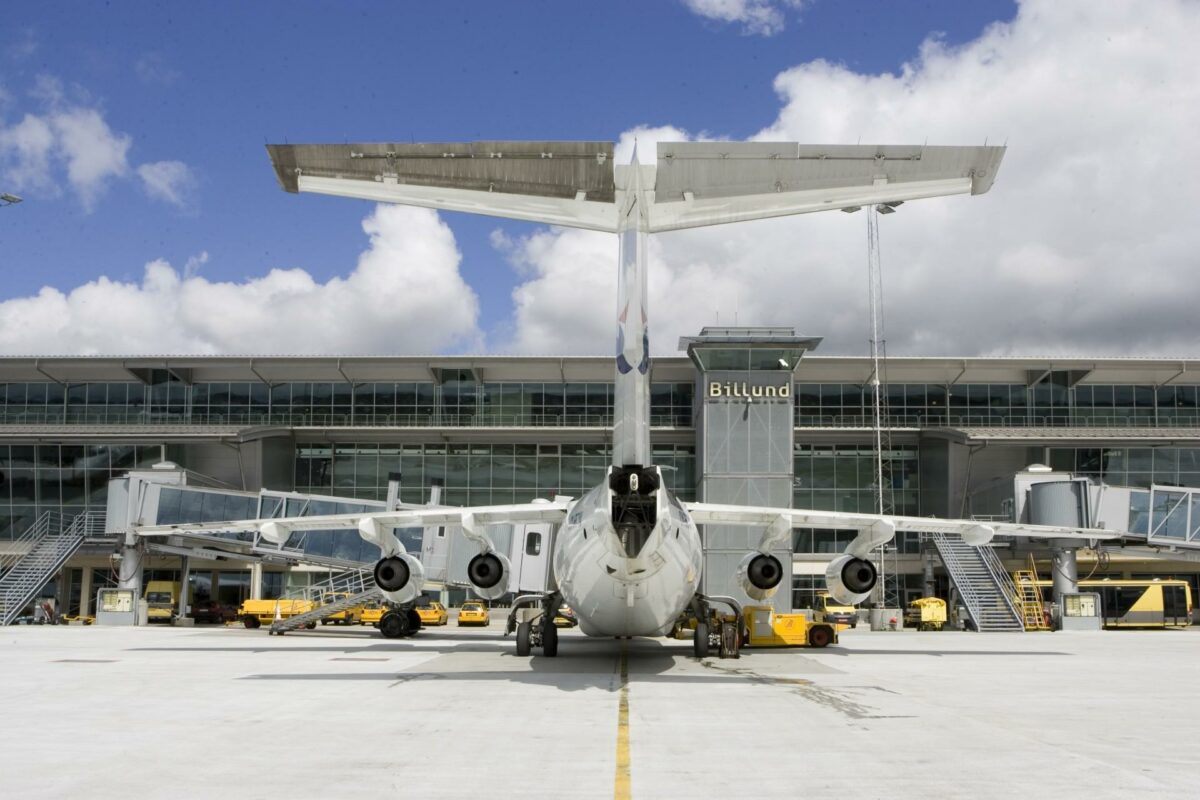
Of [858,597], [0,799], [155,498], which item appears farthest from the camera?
[155,498]

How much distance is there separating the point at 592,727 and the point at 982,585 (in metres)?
32.2

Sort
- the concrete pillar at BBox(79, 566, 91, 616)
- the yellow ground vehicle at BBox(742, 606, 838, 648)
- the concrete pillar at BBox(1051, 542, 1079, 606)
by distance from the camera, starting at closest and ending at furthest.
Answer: the yellow ground vehicle at BBox(742, 606, 838, 648), the concrete pillar at BBox(1051, 542, 1079, 606), the concrete pillar at BBox(79, 566, 91, 616)

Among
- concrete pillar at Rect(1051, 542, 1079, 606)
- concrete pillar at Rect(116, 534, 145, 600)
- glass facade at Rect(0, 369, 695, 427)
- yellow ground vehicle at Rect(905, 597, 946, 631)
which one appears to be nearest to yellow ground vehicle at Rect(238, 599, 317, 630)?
concrete pillar at Rect(116, 534, 145, 600)

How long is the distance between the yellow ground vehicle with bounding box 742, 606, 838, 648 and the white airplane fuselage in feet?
27.5

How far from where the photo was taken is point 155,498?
40.9 meters

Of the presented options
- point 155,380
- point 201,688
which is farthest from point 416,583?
point 155,380

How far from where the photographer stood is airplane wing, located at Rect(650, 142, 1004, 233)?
49.3 feet

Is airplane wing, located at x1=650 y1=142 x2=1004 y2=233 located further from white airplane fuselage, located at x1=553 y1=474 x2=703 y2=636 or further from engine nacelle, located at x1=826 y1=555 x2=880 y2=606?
engine nacelle, located at x1=826 y1=555 x2=880 y2=606

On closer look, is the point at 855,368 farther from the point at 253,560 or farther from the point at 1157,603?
the point at 253,560

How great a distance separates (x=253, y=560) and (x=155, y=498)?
4.86 m

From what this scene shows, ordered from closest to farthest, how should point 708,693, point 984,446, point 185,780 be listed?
point 185,780, point 708,693, point 984,446

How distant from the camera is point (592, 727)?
1232cm

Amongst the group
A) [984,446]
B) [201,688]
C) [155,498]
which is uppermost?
[984,446]

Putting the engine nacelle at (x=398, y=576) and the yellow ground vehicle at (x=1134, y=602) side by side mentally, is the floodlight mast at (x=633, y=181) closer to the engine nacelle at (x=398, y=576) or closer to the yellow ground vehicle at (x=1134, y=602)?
the engine nacelle at (x=398, y=576)
